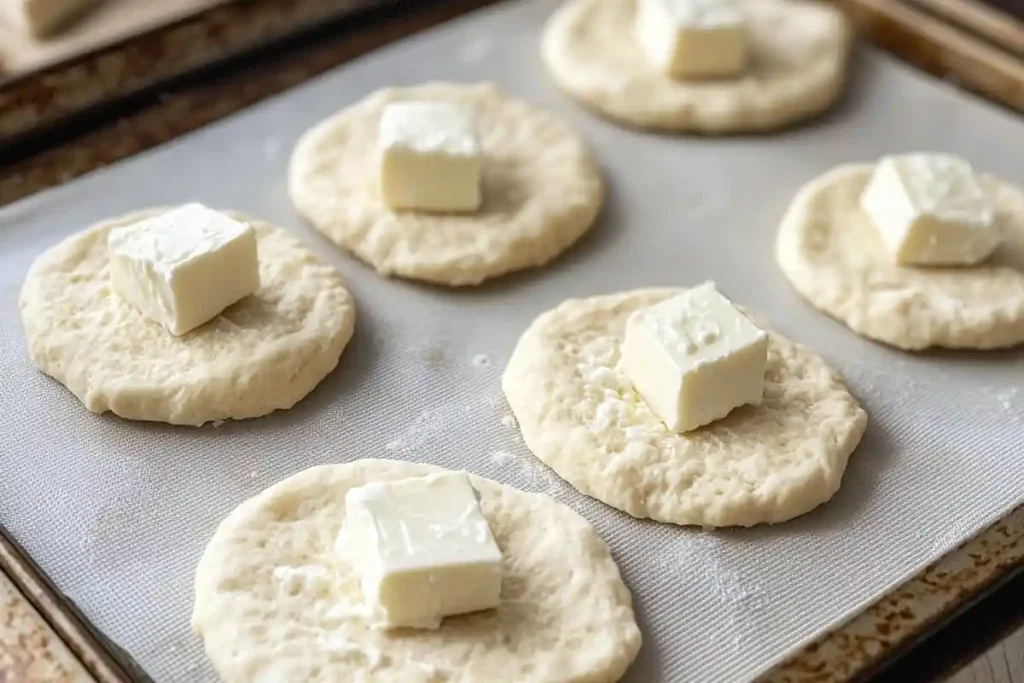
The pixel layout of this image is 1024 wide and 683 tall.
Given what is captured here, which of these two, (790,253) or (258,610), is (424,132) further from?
(258,610)

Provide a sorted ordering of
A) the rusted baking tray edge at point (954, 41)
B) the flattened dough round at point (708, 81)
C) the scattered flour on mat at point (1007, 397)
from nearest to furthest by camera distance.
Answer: the scattered flour on mat at point (1007, 397)
the flattened dough round at point (708, 81)
the rusted baking tray edge at point (954, 41)

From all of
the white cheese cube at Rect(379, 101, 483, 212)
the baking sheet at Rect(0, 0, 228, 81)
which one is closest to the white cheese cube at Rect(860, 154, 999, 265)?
the white cheese cube at Rect(379, 101, 483, 212)

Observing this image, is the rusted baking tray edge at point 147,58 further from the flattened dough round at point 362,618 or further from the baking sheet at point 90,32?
the flattened dough round at point 362,618

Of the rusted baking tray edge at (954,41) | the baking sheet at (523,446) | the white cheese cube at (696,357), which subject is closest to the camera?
the baking sheet at (523,446)

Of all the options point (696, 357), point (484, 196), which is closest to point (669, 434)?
point (696, 357)

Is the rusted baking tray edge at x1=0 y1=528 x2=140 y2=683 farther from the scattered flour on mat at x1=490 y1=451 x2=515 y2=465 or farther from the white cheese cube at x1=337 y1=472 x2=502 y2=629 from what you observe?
the scattered flour on mat at x1=490 y1=451 x2=515 y2=465

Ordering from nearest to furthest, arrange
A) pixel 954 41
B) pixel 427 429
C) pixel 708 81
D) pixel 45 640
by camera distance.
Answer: pixel 45 640
pixel 427 429
pixel 708 81
pixel 954 41

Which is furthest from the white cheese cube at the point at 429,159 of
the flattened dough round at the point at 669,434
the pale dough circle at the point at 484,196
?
the flattened dough round at the point at 669,434

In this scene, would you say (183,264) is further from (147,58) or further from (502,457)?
(147,58)
